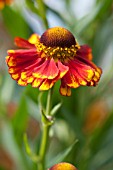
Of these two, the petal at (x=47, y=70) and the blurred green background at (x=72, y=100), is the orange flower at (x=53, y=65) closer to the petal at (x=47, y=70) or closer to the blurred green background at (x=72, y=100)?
the petal at (x=47, y=70)

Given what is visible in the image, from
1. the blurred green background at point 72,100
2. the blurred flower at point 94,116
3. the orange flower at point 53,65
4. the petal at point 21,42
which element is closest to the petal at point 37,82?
the orange flower at point 53,65

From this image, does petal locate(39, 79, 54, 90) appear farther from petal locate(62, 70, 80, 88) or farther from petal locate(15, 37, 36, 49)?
petal locate(15, 37, 36, 49)

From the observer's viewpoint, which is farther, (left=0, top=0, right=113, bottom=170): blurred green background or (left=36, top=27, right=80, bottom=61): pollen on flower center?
(left=0, top=0, right=113, bottom=170): blurred green background

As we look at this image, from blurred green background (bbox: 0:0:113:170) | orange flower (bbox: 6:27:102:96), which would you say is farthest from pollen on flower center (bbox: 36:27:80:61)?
blurred green background (bbox: 0:0:113:170)

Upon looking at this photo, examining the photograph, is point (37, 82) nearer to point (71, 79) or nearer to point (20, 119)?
point (71, 79)

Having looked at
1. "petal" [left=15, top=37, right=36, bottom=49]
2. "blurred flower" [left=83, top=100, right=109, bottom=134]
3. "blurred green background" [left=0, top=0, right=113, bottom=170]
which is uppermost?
"petal" [left=15, top=37, right=36, bottom=49]

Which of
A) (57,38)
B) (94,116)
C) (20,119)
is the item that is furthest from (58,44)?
(94,116)

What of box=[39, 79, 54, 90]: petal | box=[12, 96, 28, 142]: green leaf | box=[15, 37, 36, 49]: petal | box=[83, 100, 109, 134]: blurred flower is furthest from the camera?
box=[83, 100, 109, 134]: blurred flower

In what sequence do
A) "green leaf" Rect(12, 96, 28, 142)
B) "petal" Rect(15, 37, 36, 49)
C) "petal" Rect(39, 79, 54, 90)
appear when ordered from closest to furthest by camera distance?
"petal" Rect(39, 79, 54, 90) → "petal" Rect(15, 37, 36, 49) → "green leaf" Rect(12, 96, 28, 142)
